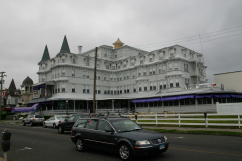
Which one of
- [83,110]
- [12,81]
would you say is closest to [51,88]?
[83,110]

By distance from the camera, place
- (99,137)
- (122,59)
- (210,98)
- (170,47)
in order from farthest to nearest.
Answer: (122,59)
(170,47)
(210,98)
(99,137)

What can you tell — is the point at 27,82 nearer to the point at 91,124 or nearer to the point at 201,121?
the point at 201,121

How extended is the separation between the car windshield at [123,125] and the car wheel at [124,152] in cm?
75

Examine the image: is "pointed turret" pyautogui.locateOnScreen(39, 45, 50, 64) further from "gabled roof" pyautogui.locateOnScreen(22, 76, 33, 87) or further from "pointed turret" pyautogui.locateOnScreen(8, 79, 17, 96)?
"pointed turret" pyautogui.locateOnScreen(8, 79, 17, 96)

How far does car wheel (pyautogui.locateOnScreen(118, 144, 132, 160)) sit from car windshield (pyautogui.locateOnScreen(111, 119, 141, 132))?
2.46 feet

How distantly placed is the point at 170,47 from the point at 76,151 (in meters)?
51.0

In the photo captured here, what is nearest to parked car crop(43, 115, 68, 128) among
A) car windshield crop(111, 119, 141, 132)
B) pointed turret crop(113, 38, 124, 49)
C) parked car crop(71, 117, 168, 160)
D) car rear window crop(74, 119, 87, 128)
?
car rear window crop(74, 119, 87, 128)

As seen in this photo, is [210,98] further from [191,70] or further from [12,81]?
[12,81]

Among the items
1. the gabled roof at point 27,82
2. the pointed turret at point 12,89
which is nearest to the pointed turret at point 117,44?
the gabled roof at point 27,82

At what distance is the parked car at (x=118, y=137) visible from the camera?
7977mm

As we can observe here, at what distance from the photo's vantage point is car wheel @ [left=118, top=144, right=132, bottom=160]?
816 centimetres

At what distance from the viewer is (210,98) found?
43.7m

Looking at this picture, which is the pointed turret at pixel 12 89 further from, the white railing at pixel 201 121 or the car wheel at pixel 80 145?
the car wheel at pixel 80 145

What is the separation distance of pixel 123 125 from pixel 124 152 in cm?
134
